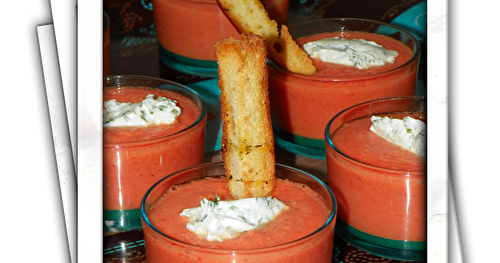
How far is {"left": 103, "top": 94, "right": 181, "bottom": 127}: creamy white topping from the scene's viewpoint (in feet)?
4.55

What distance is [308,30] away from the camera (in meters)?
1.86

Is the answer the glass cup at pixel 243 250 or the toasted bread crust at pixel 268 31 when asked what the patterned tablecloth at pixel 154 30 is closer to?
the toasted bread crust at pixel 268 31

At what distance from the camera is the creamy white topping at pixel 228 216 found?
1.04 m

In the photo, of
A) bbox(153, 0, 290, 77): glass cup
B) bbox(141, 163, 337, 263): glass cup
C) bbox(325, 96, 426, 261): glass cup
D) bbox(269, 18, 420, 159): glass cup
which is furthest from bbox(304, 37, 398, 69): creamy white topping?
bbox(141, 163, 337, 263): glass cup

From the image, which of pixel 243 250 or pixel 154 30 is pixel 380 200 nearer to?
pixel 243 250

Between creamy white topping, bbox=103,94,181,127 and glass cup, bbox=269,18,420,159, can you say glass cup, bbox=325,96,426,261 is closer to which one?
glass cup, bbox=269,18,420,159

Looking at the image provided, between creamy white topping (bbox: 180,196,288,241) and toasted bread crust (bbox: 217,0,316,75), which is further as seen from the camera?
toasted bread crust (bbox: 217,0,316,75)

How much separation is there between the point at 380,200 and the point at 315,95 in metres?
0.41

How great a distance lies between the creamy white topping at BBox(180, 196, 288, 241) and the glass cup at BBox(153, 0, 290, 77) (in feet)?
2.72

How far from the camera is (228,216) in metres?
1.06

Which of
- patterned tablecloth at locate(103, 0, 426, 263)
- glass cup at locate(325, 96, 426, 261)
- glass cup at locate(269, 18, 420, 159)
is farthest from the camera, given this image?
patterned tablecloth at locate(103, 0, 426, 263)

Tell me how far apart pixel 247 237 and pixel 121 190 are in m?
0.37

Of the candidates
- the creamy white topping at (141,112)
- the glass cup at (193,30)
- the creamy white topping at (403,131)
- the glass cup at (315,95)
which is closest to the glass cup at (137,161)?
the creamy white topping at (141,112)

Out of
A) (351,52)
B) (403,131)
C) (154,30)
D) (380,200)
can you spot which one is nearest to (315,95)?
(351,52)
